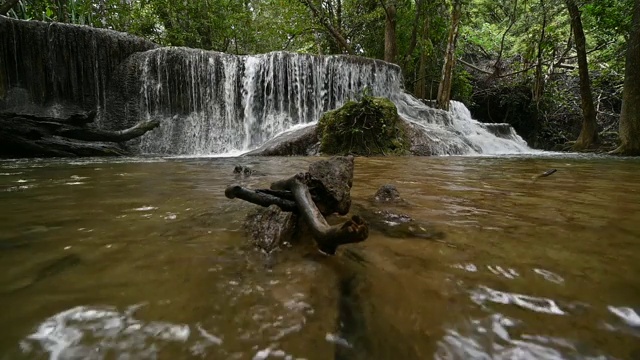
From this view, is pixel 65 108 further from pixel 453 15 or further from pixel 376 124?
pixel 453 15

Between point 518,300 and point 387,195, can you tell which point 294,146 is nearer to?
point 387,195

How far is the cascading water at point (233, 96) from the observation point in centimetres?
1062

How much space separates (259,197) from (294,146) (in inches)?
253

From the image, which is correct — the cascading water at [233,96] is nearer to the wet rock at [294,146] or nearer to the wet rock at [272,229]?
the wet rock at [294,146]

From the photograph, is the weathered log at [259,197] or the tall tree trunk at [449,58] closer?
the weathered log at [259,197]

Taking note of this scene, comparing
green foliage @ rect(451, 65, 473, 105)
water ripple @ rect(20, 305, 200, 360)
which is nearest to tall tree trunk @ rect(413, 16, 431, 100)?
green foliage @ rect(451, 65, 473, 105)

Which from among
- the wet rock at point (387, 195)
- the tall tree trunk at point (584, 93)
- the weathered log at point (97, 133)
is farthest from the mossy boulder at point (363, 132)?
the tall tree trunk at point (584, 93)

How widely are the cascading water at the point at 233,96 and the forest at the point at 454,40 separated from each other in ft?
11.8

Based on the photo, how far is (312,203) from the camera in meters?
1.33

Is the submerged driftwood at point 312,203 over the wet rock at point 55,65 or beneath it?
beneath

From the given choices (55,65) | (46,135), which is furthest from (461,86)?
(46,135)

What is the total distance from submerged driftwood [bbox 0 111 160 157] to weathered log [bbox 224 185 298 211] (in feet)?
18.7

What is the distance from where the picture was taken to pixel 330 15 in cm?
1502

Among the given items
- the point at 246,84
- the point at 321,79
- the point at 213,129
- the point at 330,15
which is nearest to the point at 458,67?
the point at 330,15
